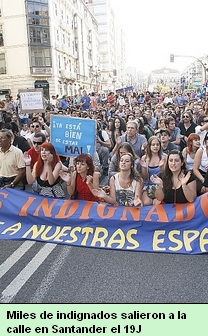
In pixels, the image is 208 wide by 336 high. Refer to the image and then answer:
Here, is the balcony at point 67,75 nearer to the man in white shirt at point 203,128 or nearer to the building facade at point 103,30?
the man in white shirt at point 203,128

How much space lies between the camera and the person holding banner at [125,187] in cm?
510

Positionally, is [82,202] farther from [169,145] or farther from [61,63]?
[61,63]

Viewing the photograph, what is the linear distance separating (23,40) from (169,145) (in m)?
40.4

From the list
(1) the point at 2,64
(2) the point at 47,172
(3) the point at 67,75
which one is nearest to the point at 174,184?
(2) the point at 47,172

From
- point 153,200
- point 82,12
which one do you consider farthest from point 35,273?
point 82,12

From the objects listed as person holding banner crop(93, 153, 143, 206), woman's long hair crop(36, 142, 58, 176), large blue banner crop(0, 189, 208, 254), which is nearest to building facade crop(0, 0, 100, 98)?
woman's long hair crop(36, 142, 58, 176)

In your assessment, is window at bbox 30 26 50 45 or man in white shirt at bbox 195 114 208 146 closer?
man in white shirt at bbox 195 114 208 146

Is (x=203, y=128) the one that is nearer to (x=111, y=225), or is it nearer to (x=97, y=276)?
(x=111, y=225)

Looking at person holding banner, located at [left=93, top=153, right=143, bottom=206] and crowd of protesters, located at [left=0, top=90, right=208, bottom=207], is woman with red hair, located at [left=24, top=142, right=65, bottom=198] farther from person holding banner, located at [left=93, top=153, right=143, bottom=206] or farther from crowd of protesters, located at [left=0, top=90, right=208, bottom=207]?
person holding banner, located at [left=93, top=153, right=143, bottom=206]

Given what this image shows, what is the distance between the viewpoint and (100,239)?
15.1ft

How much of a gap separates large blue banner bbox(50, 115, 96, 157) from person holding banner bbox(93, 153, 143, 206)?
1200mm

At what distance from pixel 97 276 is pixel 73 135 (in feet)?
9.65

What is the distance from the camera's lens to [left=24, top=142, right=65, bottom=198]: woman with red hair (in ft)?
18.6

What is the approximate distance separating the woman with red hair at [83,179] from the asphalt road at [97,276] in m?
0.89
